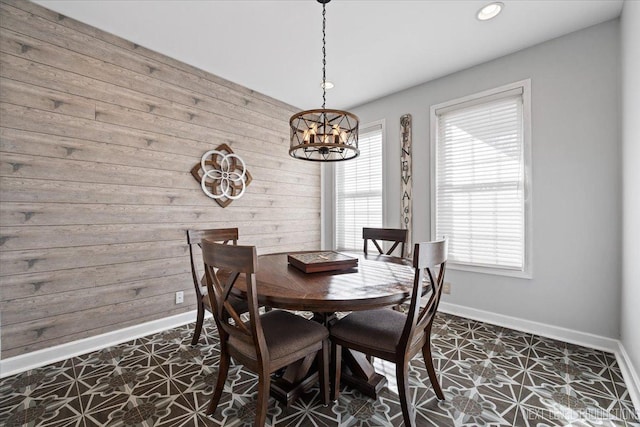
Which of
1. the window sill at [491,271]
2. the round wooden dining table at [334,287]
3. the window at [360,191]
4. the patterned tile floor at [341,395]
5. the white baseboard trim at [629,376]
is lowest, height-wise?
the patterned tile floor at [341,395]

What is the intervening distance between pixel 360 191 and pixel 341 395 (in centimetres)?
290

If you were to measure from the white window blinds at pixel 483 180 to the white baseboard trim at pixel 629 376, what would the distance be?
87 cm

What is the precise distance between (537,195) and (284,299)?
104 inches

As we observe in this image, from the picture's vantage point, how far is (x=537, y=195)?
2.69 m

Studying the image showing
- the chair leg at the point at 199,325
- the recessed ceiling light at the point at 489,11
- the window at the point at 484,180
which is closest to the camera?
the recessed ceiling light at the point at 489,11

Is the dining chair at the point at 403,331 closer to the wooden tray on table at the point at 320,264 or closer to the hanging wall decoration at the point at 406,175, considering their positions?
the wooden tray on table at the point at 320,264

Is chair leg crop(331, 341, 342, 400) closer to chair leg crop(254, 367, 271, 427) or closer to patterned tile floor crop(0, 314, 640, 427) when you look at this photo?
patterned tile floor crop(0, 314, 640, 427)

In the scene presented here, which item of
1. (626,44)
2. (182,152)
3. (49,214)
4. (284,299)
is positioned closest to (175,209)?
(182,152)

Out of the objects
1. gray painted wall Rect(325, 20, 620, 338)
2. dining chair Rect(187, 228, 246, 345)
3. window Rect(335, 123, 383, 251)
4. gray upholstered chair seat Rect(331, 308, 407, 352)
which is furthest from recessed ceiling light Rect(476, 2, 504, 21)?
dining chair Rect(187, 228, 246, 345)

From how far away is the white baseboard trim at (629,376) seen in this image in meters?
1.71

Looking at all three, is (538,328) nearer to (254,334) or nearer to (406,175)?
(406,175)

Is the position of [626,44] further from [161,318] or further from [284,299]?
[161,318]

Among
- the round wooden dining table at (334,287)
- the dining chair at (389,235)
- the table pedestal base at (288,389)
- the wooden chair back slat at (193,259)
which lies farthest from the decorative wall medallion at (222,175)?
the table pedestal base at (288,389)

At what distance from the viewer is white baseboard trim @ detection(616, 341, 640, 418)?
1.71 metres
